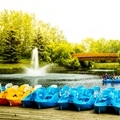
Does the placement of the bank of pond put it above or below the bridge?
below

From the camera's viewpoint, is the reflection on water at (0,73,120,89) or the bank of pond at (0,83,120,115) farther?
the reflection on water at (0,73,120,89)

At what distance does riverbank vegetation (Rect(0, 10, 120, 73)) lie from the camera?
78.1 m

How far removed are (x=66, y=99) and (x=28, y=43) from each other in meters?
71.7

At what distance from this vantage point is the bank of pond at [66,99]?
16.3 meters

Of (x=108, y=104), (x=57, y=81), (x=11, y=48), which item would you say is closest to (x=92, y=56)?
(x=11, y=48)

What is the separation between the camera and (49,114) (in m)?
16.1

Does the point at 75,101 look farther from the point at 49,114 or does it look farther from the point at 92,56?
the point at 92,56

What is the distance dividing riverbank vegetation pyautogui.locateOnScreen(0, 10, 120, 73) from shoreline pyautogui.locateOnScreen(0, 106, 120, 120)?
190 feet

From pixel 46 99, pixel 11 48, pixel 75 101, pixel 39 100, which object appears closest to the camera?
Answer: pixel 75 101

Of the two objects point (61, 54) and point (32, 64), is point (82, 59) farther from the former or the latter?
point (32, 64)

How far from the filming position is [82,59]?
92.7 metres

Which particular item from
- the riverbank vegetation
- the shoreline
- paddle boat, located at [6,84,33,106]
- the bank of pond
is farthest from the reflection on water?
the riverbank vegetation

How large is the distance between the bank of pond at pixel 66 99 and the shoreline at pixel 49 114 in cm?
34

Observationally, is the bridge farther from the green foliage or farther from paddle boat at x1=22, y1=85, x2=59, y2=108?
paddle boat at x1=22, y1=85, x2=59, y2=108
